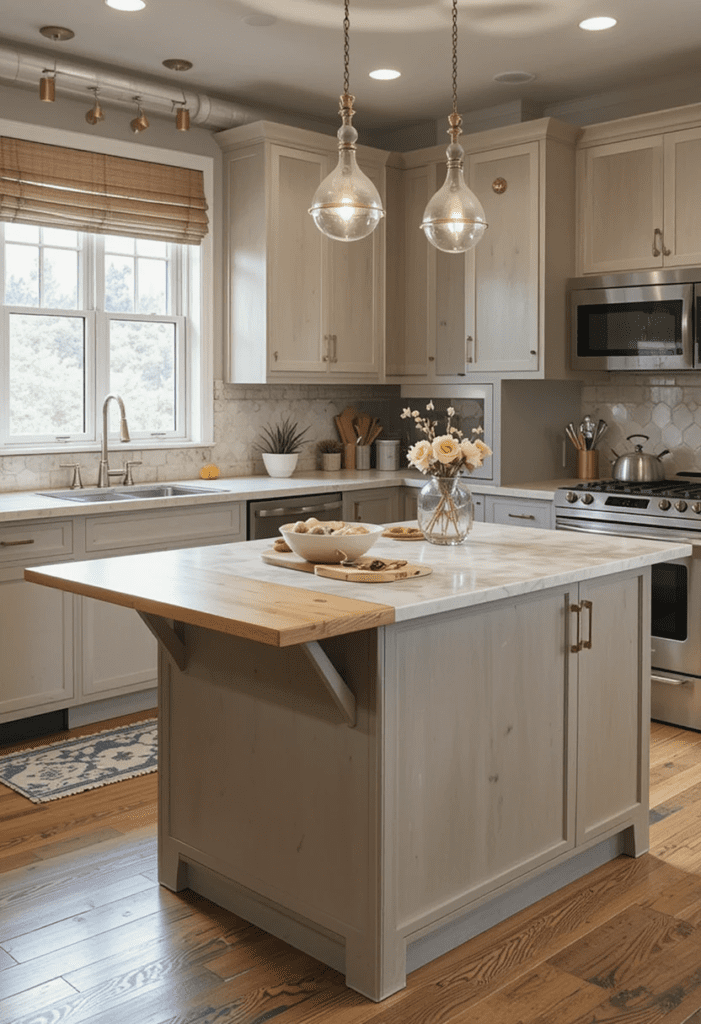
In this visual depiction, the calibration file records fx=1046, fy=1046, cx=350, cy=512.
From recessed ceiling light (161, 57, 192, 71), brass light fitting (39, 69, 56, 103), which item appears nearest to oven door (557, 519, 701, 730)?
recessed ceiling light (161, 57, 192, 71)

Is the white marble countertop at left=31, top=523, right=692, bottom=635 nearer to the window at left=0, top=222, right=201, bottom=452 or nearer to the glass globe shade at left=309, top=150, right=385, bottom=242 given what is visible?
the glass globe shade at left=309, top=150, right=385, bottom=242

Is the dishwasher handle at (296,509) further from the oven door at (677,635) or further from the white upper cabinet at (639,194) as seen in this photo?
the white upper cabinet at (639,194)

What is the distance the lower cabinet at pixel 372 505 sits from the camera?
530 cm

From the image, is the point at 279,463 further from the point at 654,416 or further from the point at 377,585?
the point at 377,585

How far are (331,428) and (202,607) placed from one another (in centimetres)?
381

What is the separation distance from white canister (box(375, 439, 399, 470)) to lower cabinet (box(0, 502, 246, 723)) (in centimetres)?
145

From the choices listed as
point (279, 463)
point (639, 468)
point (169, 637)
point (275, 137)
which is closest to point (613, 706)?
point (169, 637)

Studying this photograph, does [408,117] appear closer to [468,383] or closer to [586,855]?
[468,383]

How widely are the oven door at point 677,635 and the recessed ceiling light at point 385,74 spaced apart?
7.91 feet

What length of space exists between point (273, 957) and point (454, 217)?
6.60ft

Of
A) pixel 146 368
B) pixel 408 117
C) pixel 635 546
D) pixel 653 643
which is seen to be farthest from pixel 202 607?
pixel 408 117

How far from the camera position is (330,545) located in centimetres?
282

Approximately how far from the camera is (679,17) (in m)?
4.20

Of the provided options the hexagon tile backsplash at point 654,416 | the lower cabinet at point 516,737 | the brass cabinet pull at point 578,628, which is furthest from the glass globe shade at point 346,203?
the hexagon tile backsplash at point 654,416
